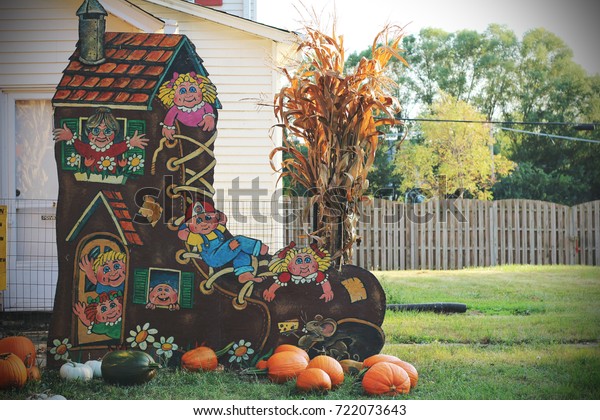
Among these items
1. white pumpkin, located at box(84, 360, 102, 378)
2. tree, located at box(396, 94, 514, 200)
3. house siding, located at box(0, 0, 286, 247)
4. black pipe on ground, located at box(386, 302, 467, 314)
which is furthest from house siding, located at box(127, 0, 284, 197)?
tree, located at box(396, 94, 514, 200)

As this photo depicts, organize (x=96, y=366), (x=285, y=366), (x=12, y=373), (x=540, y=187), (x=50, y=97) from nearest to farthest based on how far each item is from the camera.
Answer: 1. (x=12, y=373)
2. (x=285, y=366)
3. (x=96, y=366)
4. (x=50, y=97)
5. (x=540, y=187)

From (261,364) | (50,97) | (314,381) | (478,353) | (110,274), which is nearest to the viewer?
(314,381)

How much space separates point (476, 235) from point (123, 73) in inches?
491

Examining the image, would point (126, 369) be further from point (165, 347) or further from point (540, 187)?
point (540, 187)

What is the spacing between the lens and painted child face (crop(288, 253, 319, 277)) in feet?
20.6

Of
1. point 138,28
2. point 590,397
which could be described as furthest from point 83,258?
point 590,397

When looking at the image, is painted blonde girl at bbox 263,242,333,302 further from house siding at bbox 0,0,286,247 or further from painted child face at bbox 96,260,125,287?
house siding at bbox 0,0,286,247

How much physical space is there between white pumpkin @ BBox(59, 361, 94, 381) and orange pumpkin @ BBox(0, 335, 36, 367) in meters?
0.31

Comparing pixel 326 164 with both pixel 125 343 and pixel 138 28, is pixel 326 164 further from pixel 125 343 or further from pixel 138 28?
pixel 138 28

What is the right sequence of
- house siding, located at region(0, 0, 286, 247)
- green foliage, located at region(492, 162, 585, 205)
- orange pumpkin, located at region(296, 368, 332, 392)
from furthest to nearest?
green foliage, located at region(492, 162, 585, 205) < house siding, located at region(0, 0, 286, 247) < orange pumpkin, located at region(296, 368, 332, 392)

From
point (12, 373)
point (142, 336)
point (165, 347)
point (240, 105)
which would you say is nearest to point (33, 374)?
point (12, 373)

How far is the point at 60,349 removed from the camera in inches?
246

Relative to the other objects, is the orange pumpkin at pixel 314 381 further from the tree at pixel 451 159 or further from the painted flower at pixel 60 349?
the tree at pixel 451 159

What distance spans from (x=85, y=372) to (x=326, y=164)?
8.90ft
